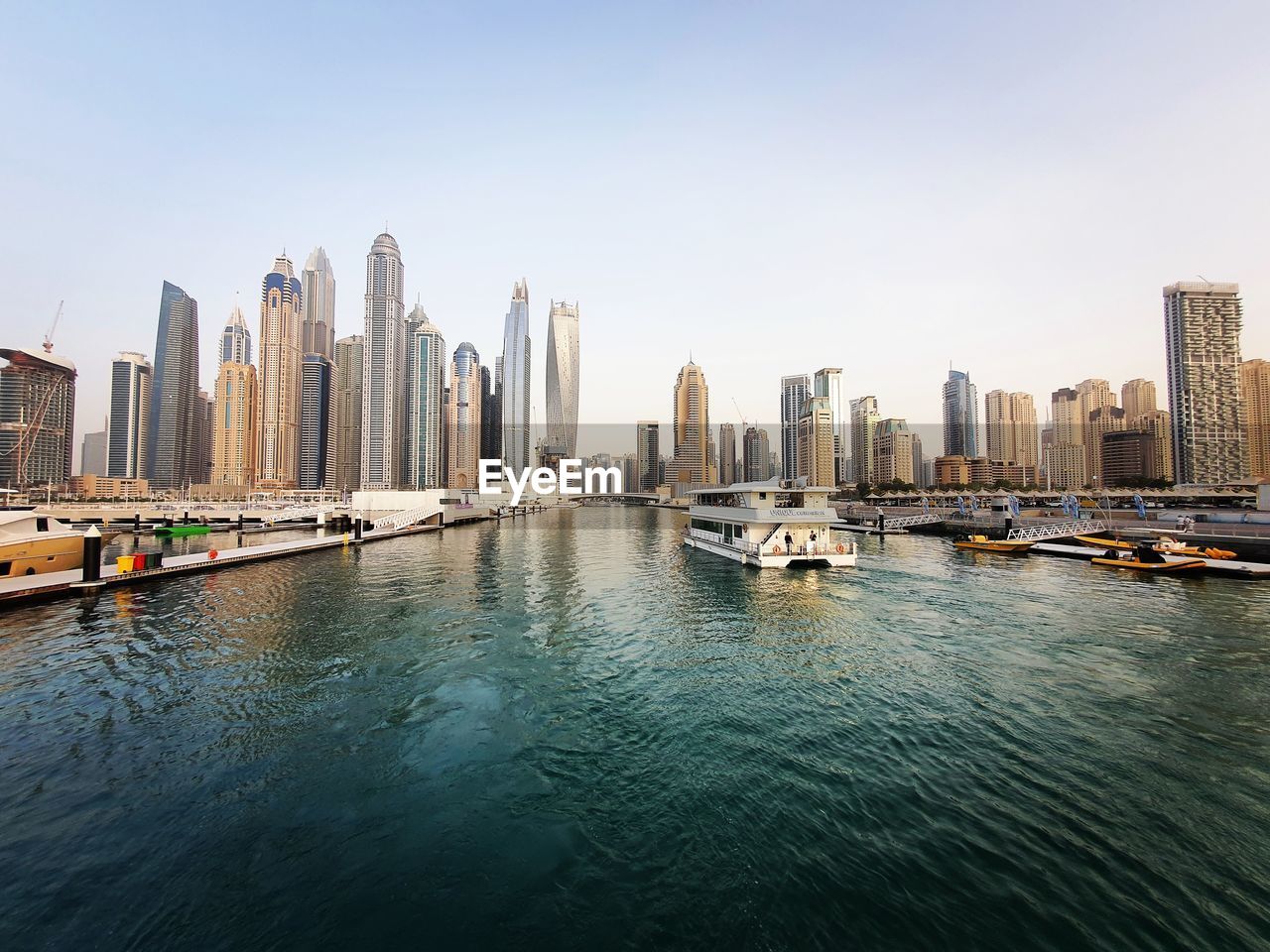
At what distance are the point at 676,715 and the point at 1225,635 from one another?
945 inches

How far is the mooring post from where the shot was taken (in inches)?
1128

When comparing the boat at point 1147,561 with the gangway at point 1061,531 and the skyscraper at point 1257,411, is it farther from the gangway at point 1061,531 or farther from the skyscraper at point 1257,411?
the skyscraper at point 1257,411

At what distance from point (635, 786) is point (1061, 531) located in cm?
6348

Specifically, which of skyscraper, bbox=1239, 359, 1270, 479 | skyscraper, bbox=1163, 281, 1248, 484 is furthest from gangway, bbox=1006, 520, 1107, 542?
skyscraper, bbox=1239, 359, 1270, 479

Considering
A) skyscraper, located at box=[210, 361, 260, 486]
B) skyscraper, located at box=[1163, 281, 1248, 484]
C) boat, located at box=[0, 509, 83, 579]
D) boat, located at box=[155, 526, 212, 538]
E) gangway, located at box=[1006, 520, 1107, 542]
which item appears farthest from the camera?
skyscraper, located at box=[210, 361, 260, 486]

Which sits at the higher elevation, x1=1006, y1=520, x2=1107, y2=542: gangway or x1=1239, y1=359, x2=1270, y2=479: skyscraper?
x1=1239, y1=359, x2=1270, y2=479: skyscraper

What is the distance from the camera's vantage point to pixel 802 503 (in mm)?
39719

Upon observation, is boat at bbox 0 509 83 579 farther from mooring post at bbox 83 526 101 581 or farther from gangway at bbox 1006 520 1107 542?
gangway at bbox 1006 520 1107 542

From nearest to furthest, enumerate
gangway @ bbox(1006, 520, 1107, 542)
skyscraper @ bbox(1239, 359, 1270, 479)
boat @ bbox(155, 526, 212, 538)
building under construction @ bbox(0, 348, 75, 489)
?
gangway @ bbox(1006, 520, 1107, 542) → boat @ bbox(155, 526, 212, 538) → building under construction @ bbox(0, 348, 75, 489) → skyscraper @ bbox(1239, 359, 1270, 479)

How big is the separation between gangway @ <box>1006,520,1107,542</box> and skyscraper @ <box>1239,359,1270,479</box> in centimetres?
17763

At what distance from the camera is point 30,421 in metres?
135

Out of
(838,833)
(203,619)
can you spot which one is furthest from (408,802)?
(203,619)

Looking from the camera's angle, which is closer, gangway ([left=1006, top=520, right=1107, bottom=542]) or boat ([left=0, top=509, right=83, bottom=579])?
boat ([left=0, top=509, right=83, bottom=579])

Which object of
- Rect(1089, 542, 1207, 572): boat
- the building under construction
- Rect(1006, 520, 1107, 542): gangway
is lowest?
Rect(1089, 542, 1207, 572): boat
